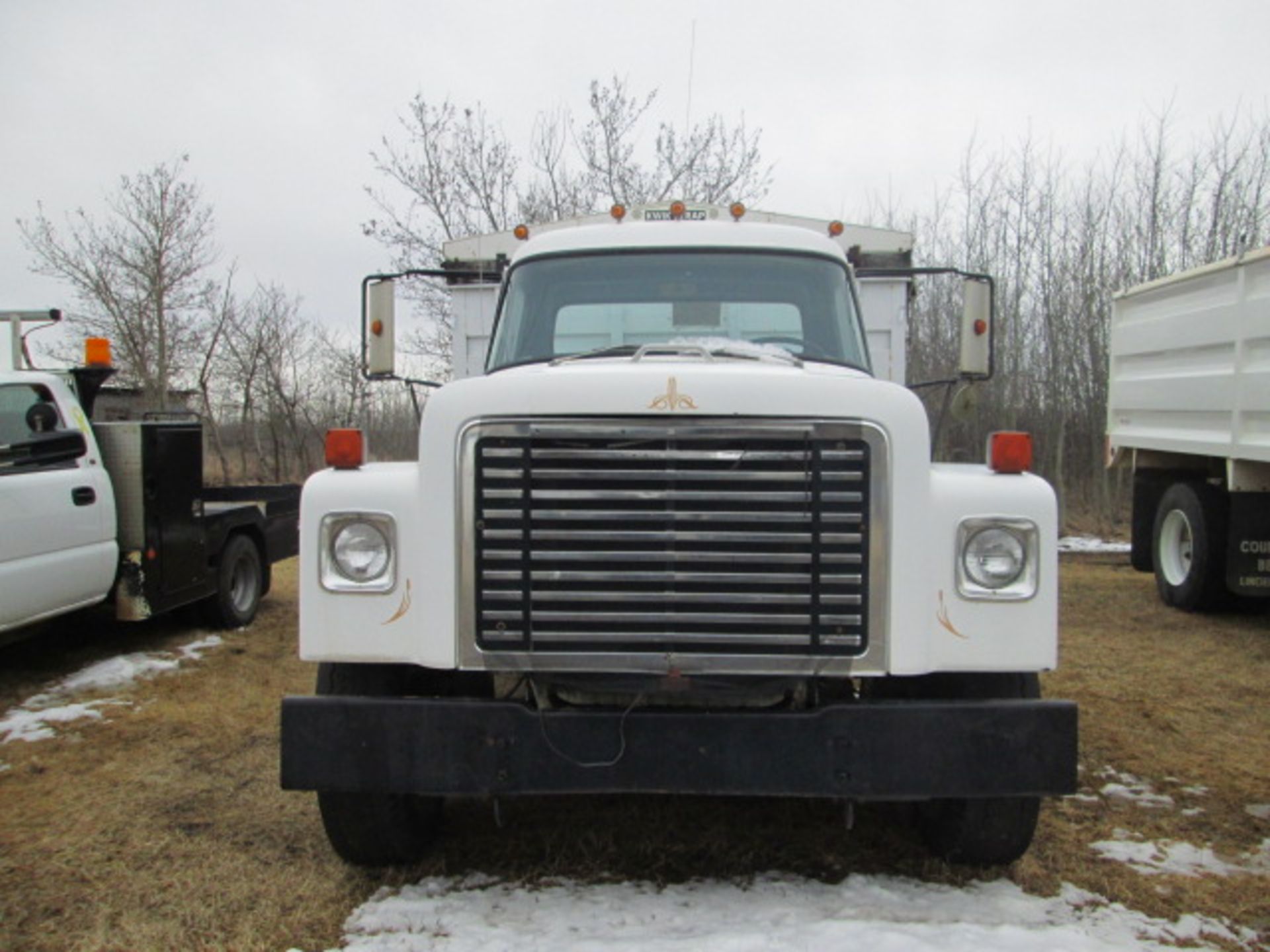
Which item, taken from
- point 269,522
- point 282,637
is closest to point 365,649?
point 282,637

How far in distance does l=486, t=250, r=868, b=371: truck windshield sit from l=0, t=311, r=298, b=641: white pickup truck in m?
3.33

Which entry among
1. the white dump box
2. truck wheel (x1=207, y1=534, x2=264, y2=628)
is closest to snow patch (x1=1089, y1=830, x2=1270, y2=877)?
the white dump box

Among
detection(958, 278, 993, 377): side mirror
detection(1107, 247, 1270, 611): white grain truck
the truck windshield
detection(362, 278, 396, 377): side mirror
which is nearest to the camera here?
the truck windshield

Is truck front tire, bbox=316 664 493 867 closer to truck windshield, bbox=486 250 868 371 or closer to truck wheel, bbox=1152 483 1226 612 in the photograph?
truck windshield, bbox=486 250 868 371

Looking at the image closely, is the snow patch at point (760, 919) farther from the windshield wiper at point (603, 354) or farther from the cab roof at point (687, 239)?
the cab roof at point (687, 239)

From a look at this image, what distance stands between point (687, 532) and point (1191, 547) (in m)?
7.66

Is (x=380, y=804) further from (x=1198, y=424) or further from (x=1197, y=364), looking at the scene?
(x=1197, y=364)

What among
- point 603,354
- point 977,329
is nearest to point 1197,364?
point 977,329

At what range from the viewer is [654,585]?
2.84 metres

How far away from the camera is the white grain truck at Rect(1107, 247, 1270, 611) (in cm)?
739

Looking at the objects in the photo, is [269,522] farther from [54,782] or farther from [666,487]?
[666,487]

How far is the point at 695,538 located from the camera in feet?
9.23

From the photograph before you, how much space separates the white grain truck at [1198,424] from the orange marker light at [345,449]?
22.4ft

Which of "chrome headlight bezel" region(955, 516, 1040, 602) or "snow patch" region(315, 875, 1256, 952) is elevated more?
"chrome headlight bezel" region(955, 516, 1040, 602)
